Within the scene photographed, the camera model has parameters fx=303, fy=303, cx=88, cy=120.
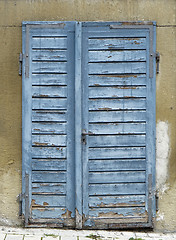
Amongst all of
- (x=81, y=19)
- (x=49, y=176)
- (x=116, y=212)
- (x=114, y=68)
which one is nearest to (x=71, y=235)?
(x=116, y=212)

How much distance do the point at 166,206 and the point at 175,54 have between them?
5.90ft

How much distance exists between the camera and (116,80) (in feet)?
11.4

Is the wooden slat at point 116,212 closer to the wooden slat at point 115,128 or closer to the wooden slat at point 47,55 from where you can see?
the wooden slat at point 115,128

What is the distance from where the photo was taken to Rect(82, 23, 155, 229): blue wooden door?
3.45 metres

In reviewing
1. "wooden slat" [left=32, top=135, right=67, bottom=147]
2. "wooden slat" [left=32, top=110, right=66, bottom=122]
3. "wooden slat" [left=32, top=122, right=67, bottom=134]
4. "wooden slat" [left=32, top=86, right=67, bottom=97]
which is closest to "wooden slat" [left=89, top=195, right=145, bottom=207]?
"wooden slat" [left=32, top=135, right=67, bottom=147]

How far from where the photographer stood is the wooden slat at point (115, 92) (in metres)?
3.47

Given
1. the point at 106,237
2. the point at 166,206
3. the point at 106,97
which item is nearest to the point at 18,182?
the point at 106,237

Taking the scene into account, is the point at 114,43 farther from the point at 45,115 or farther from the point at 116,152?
the point at 116,152

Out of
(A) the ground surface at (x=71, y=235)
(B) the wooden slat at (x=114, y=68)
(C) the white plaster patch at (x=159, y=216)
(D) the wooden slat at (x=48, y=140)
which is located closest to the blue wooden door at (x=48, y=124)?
(D) the wooden slat at (x=48, y=140)

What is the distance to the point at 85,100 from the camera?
347 cm

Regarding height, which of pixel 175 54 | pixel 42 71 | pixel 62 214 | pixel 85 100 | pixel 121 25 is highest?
pixel 121 25

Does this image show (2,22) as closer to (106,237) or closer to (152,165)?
(152,165)

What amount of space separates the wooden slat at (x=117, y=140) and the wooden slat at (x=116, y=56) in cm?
88

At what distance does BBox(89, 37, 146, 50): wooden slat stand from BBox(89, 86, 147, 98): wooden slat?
1.53ft
